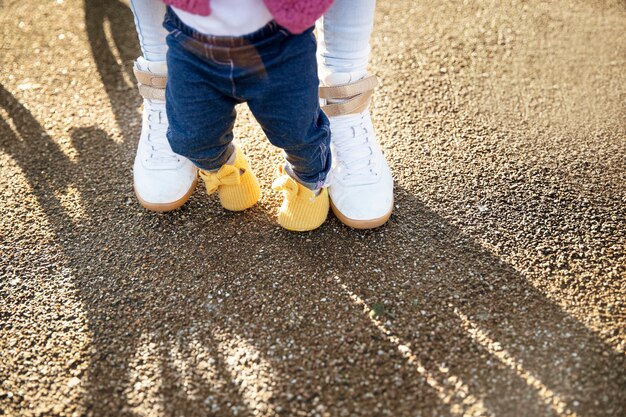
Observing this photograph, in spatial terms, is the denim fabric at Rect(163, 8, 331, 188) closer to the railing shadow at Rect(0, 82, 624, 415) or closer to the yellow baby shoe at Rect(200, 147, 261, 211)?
the yellow baby shoe at Rect(200, 147, 261, 211)

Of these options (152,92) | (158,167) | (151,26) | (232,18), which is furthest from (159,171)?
(232,18)

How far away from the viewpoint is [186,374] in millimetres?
1225

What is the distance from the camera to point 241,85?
1071mm

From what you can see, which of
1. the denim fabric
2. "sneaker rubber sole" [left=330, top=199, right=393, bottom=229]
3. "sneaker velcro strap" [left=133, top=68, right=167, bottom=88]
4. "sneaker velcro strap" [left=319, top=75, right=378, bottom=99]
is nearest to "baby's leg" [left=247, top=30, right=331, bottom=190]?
the denim fabric

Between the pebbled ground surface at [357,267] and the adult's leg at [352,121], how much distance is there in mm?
79

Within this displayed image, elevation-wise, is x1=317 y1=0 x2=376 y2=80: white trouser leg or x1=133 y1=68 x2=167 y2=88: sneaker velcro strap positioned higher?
x1=317 y1=0 x2=376 y2=80: white trouser leg

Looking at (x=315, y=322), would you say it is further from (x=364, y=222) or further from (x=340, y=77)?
(x=340, y=77)

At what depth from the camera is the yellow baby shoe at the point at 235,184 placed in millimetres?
1419

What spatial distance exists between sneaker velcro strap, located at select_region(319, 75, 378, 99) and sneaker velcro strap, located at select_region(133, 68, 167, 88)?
401 mm

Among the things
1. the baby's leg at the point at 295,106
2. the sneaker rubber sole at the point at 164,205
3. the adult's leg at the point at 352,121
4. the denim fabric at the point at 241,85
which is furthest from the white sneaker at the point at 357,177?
the sneaker rubber sole at the point at 164,205

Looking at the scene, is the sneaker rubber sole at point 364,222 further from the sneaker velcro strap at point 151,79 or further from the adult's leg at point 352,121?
the sneaker velcro strap at point 151,79

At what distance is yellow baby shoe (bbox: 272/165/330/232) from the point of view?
143cm

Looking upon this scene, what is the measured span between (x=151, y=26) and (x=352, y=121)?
54 cm

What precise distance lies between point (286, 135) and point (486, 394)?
2.22 ft
